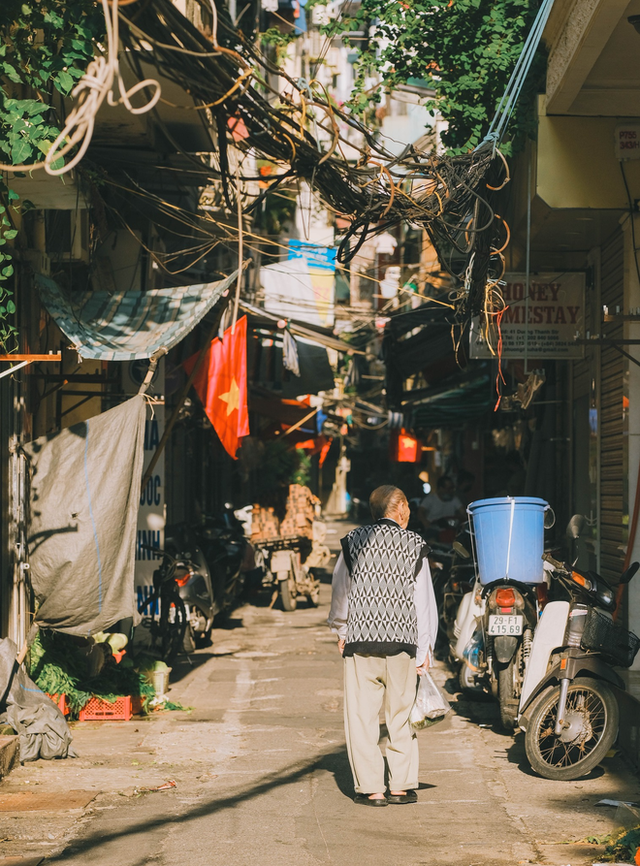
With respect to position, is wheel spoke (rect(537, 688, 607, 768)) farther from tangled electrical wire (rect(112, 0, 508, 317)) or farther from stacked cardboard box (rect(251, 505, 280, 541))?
stacked cardboard box (rect(251, 505, 280, 541))

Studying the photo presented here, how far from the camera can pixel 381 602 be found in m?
5.61

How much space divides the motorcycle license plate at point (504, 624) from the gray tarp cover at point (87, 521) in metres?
2.65

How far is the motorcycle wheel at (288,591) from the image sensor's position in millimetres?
14781

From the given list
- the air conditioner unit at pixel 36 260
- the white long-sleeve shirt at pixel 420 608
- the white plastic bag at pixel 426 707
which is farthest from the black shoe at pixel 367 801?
the air conditioner unit at pixel 36 260

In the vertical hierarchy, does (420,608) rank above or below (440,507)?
below

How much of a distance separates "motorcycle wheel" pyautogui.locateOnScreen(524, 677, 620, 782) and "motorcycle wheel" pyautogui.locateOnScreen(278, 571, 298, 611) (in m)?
8.78

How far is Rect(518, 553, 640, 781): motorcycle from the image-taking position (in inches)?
238

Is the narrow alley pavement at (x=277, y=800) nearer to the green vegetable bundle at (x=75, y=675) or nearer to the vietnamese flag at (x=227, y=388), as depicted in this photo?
the green vegetable bundle at (x=75, y=675)

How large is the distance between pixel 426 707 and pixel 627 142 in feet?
14.6

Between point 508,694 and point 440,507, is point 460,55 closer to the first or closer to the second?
point 508,694

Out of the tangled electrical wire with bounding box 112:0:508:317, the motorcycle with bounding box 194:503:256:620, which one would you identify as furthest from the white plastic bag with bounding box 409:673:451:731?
the motorcycle with bounding box 194:503:256:620

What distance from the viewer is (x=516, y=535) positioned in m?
6.98

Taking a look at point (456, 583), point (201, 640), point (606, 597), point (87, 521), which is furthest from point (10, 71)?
point (201, 640)

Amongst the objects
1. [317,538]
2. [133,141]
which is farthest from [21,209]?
[317,538]
